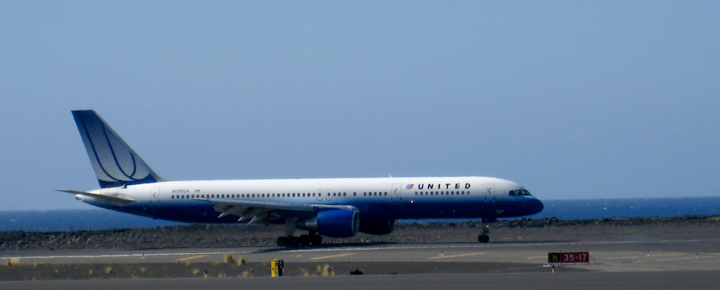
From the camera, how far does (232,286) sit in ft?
61.7

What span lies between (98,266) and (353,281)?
12.0 m

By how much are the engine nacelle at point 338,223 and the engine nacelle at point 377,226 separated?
2.43 meters

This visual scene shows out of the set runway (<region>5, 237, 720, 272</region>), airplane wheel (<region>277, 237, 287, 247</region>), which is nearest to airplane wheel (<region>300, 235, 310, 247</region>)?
airplane wheel (<region>277, 237, 287, 247</region>)

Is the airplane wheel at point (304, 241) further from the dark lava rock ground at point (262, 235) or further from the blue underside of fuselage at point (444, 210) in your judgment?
the dark lava rock ground at point (262, 235)

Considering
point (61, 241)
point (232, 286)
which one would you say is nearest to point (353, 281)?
point (232, 286)

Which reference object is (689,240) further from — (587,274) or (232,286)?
(232,286)

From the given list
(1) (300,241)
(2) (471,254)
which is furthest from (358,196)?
(2) (471,254)

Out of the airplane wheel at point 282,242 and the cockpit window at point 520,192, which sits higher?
the cockpit window at point 520,192

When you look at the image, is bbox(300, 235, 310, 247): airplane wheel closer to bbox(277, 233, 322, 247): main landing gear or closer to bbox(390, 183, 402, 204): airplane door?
bbox(277, 233, 322, 247): main landing gear

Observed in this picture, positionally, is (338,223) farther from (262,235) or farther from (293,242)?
(262,235)

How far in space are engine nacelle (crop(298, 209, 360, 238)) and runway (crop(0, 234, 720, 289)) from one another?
29.5 inches

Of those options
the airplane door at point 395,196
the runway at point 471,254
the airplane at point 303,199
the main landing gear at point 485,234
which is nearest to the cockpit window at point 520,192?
the airplane at point 303,199

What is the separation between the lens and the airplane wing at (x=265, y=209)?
35.8 m

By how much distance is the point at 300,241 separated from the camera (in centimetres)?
3756
